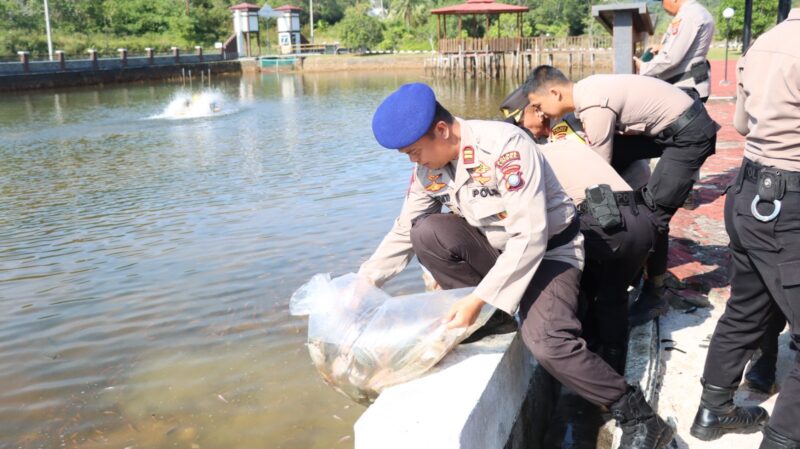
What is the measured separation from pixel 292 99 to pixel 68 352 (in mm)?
22220

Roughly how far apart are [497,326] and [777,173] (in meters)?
1.12

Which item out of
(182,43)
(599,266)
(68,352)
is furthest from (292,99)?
(182,43)

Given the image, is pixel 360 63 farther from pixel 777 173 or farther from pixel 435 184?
pixel 777 173

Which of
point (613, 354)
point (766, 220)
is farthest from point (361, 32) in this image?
point (766, 220)

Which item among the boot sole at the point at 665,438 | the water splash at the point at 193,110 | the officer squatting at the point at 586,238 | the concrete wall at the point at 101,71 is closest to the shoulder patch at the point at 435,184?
the officer squatting at the point at 586,238

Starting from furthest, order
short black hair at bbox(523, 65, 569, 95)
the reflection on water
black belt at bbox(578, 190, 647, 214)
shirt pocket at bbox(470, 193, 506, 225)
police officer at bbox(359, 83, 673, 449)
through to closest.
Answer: the reflection on water
short black hair at bbox(523, 65, 569, 95)
black belt at bbox(578, 190, 647, 214)
shirt pocket at bbox(470, 193, 506, 225)
police officer at bbox(359, 83, 673, 449)

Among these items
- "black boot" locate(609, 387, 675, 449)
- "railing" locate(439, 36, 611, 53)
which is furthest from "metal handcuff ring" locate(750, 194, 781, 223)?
"railing" locate(439, 36, 611, 53)

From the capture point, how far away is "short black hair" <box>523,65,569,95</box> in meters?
3.36

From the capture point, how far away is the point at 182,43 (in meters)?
50.3

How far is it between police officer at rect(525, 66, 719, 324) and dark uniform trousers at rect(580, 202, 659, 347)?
43 centimetres

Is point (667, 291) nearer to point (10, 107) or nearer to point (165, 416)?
point (165, 416)

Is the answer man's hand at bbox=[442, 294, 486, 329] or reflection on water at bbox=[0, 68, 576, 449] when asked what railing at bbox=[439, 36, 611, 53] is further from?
man's hand at bbox=[442, 294, 486, 329]

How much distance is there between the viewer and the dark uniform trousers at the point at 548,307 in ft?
7.93

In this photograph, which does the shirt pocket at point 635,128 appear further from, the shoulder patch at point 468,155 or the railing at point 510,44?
the railing at point 510,44
